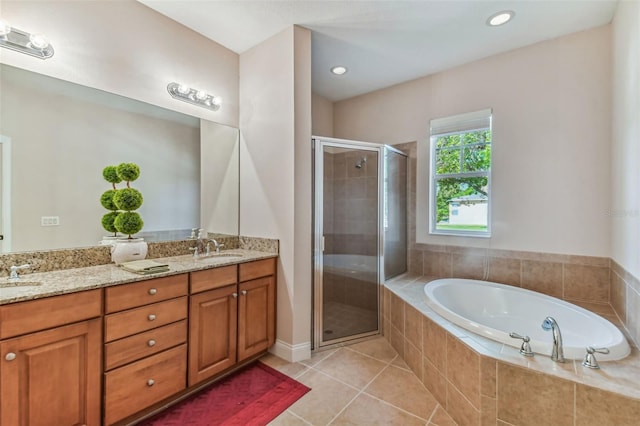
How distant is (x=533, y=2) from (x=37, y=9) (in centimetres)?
326

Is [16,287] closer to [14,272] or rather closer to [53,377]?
[14,272]

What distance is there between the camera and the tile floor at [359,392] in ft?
5.37

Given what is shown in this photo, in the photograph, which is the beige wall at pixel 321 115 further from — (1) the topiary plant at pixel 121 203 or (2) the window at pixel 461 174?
(1) the topiary plant at pixel 121 203

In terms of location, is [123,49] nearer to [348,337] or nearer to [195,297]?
[195,297]

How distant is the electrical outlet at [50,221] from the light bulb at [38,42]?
1.00 meters

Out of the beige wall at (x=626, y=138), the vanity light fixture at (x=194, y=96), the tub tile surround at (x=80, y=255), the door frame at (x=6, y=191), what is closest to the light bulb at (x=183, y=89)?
the vanity light fixture at (x=194, y=96)

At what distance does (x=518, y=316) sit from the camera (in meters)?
2.35

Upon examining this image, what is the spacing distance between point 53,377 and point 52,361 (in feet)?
0.25

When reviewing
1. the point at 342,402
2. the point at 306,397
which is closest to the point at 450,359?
the point at 342,402

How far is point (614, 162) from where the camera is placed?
2109 mm

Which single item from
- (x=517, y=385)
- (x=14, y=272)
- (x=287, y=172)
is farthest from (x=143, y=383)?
(x=517, y=385)

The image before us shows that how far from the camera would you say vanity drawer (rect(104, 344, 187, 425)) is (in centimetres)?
144

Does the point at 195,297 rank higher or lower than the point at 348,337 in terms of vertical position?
higher

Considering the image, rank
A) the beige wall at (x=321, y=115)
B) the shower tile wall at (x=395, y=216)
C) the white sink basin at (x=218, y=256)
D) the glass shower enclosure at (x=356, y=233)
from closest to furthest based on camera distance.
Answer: the white sink basin at (x=218, y=256)
the glass shower enclosure at (x=356, y=233)
the shower tile wall at (x=395, y=216)
the beige wall at (x=321, y=115)
